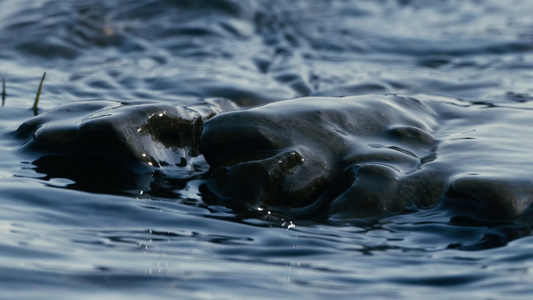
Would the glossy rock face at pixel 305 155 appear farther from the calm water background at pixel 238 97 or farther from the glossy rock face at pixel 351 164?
the calm water background at pixel 238 97

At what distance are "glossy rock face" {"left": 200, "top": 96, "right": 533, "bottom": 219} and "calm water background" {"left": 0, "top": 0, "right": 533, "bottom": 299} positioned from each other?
0.40ft

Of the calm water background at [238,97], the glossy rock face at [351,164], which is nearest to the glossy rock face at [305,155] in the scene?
the glossy rock face at [351,164]

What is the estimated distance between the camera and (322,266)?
120 inches

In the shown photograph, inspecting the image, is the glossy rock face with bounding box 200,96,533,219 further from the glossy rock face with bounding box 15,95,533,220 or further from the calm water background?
the calm water background

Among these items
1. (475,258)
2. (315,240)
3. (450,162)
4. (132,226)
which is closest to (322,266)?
Answer: (315,240)

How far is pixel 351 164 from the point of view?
Result: 391 cm

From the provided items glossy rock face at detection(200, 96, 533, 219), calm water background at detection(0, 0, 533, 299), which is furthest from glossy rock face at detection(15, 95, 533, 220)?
calm water background at detection(0, 0, 533, 299)

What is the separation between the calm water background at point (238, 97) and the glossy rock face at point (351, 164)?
12cm

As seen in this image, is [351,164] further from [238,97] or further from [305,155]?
[238,97]

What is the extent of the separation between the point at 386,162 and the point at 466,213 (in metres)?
0.47

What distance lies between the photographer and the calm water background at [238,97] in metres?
2.84

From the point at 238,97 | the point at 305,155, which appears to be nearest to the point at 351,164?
the point at 305,155

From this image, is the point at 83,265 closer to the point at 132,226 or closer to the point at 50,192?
the point at 132,226

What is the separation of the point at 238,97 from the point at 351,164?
2.45m
